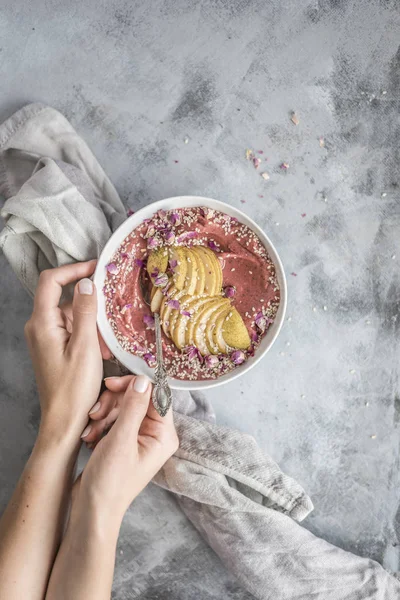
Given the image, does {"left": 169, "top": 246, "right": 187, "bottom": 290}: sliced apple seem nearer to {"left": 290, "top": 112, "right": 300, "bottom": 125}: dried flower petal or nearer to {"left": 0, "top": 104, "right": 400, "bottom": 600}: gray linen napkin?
{"left": 0, "top": 104, "right": 400, "bottom": 600}: gray linen napkin

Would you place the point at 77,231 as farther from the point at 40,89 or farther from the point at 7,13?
the point at 7,13

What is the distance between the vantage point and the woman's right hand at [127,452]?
7.47ft

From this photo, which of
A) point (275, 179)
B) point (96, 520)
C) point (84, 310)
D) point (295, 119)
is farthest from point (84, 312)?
point (295, 119)

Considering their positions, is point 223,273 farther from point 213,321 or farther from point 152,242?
point 152,242

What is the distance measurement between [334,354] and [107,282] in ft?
3.59

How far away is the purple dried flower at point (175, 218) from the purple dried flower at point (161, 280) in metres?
0.22

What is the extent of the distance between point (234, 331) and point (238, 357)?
0.11 meters

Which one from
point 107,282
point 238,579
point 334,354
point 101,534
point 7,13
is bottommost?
point 238,579

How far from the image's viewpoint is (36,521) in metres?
2.42

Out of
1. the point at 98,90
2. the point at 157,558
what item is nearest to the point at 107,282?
the point at 98,90

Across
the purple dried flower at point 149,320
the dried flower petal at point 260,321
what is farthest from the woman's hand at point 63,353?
the dried flower petal at point 260,321

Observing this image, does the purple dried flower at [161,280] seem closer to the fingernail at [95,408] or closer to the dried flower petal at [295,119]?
the fingernail at [95,408]

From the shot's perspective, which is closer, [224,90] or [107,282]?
[107,282]

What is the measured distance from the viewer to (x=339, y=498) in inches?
110
